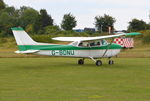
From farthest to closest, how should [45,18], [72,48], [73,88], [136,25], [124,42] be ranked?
[45,18] < [136,25] < [124,42] < [72,48] < [73,88]

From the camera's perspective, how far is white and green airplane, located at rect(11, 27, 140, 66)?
20891 mm

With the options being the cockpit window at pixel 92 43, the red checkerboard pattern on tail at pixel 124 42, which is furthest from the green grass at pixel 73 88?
the red checkerboard pattern on tail at pixel 124 42

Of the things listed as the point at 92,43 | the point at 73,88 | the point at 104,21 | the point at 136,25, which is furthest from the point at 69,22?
the point at 73,88

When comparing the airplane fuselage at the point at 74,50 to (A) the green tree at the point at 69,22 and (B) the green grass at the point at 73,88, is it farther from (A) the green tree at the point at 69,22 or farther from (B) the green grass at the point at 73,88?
(A) the green tree at the point at 69,22

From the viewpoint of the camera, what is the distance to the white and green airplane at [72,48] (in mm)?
20891

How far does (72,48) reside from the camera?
22688mm

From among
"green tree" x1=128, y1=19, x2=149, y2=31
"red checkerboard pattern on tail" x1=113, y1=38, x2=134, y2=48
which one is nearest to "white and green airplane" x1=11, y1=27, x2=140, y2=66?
"red checkerboard pattern on tail" x1=113, y1=38, x2=134, y2=48

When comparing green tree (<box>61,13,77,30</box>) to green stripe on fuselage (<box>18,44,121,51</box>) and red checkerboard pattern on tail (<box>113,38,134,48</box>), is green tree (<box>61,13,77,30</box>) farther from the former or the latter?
green stripe on fuselage (<box>18,44,121,51</box>)

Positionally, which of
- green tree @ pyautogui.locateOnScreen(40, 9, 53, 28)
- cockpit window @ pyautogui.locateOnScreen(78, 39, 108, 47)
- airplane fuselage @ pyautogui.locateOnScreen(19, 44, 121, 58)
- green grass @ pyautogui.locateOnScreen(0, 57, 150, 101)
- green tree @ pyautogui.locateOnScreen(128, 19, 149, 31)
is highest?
green tree @ pyautogui.locateOnScreen(40, 9, 53, 28)

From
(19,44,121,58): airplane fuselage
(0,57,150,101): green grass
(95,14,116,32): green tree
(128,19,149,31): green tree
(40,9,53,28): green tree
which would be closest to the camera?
(0,57,150,101): green grass

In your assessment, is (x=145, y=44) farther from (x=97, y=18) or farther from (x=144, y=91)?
(x=144, y=91)

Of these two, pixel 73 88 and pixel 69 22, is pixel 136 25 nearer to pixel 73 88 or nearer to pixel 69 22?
pixel 69 22

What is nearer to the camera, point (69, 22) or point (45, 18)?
point (69, 22)

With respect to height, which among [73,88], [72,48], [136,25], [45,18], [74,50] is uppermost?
[45,18]
